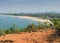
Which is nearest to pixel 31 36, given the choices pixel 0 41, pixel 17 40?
pixel 17 40

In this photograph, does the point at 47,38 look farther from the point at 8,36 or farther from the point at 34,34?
the point at 8,36

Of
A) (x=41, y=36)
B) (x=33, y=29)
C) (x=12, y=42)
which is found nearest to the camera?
(x=12, y=42)

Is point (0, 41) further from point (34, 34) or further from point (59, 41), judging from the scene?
point (59, 41)

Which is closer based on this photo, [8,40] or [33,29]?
[8,40]

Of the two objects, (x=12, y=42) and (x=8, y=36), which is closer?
(x=12, y=42)

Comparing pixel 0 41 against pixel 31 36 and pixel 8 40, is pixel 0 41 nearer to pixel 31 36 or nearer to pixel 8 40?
pixel 8 40

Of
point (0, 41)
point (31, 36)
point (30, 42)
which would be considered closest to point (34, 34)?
point (31, 36)

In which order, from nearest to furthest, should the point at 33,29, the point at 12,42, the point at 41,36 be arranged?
the point at 12,42 < the point at 41,36 < the point at 33,29

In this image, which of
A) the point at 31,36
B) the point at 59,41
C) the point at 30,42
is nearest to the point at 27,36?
the point at 31,36
